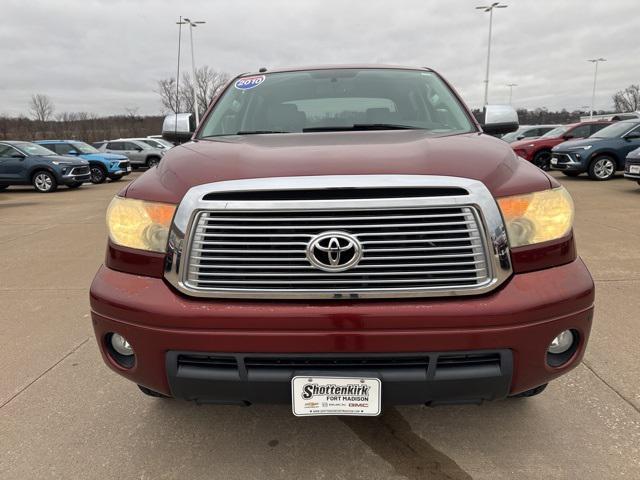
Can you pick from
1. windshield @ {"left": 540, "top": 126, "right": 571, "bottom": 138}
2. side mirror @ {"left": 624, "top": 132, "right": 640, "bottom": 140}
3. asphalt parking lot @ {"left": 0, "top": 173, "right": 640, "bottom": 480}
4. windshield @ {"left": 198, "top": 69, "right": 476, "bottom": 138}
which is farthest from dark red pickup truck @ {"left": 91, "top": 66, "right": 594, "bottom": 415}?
windshield @ {"left": 540, "top": 126, "right": 571, "bottom": 138}

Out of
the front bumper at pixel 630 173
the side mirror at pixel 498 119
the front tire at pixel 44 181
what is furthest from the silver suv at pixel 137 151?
the side mirror at pixel 498 119

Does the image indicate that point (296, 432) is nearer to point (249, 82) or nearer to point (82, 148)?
point (249, 82)

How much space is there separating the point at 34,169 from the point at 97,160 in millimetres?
3277

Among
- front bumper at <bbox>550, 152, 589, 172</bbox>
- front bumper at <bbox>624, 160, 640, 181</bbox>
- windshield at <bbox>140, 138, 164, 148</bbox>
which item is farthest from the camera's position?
windshield at <bbox>140, 138, 164, 148</bbox>

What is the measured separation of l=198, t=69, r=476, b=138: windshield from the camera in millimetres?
2848

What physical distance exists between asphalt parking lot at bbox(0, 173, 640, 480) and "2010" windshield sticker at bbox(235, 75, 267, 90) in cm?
206

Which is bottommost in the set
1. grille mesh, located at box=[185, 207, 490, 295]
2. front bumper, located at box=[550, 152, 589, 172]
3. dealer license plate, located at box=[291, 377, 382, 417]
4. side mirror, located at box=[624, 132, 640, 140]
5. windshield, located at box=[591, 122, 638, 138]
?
dealer license plate, located at box=[291, 377, 382, 417]

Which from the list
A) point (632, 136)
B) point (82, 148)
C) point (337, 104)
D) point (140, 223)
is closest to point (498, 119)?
point (337, 104)

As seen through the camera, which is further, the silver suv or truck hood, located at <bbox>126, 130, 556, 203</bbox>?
the silver suv

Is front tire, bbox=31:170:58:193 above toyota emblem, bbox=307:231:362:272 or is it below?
below

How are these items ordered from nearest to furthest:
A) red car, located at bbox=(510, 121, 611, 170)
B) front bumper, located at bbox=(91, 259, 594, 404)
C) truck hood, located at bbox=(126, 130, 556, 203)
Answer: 1. front bumper, located at bbox=(91, 259, 594, 404)
2. truck hood, located at bbox=(126, 130, 556, 203)
3. red car, located at bbox=(510, 121, 611, 170)

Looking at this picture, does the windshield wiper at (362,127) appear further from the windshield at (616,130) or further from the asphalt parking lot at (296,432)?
the windshield at (616,130)

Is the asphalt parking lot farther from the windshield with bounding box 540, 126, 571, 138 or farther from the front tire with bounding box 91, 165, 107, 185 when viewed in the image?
the front tire with bounding box 91, 165, 107, 185

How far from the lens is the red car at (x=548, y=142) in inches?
591
